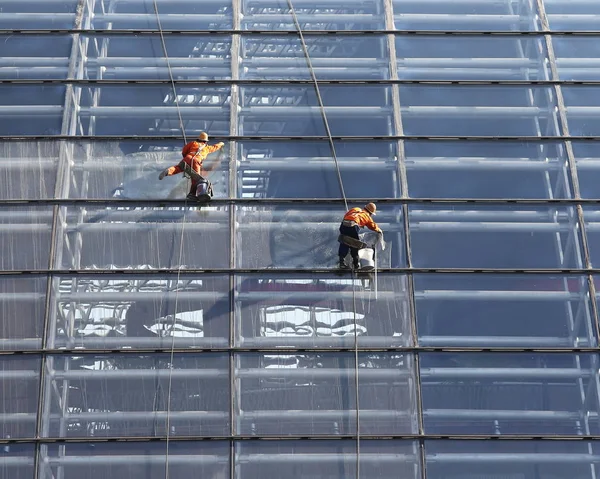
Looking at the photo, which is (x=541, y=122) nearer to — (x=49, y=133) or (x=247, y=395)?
(x=247, y=395)

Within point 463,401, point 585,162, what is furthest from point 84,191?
point 585,162

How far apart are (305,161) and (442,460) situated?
23.5ft

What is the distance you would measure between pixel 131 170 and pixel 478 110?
7.74m

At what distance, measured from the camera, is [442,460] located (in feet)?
68.6

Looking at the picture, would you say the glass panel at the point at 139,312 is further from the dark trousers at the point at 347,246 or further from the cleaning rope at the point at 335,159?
the cleaning rope at the point at 335,159

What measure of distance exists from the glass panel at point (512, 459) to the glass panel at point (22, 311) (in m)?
7.75

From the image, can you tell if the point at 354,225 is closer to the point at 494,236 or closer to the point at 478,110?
the point at 494,236

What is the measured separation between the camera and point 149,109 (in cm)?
2527

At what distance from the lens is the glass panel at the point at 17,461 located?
67.2 feet

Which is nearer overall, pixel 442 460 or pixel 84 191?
pixel 442 460

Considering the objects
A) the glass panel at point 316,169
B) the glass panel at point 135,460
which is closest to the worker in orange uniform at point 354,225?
the glass panel at point 316,169

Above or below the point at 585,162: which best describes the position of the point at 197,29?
above

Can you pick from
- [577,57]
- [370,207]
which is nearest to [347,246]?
[370,207]

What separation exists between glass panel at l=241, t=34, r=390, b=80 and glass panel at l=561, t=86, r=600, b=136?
413 centimetres
